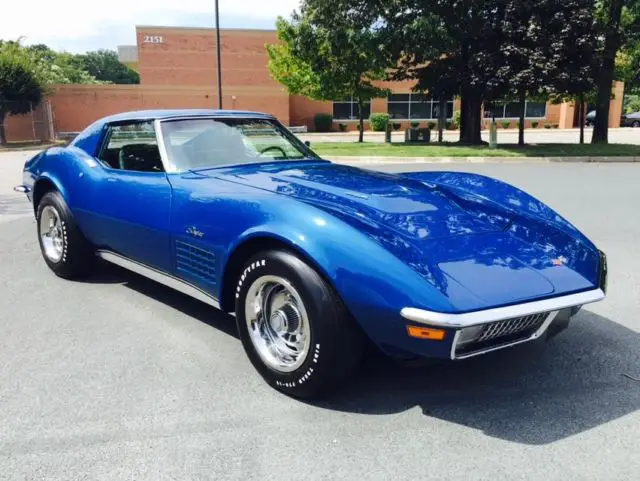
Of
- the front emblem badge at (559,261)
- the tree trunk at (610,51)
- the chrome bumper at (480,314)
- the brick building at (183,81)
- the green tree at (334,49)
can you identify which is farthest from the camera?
the brick building at (183,81)

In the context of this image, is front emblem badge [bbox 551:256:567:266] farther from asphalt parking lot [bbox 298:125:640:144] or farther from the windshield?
asphalt parking lot [bbox 298:125:640:144]

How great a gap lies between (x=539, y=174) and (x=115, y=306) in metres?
11.1

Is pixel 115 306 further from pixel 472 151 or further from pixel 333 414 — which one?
pixel 472 151

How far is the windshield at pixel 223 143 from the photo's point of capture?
3.81 m

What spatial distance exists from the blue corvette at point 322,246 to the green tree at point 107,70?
103249 mm

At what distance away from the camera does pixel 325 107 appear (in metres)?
41.8

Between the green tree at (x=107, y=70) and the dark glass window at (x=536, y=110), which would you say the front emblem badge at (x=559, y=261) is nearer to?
the dark glass window at (x=536, y=110)

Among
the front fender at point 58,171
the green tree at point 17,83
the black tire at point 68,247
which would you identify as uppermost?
the green tree at point 17,83

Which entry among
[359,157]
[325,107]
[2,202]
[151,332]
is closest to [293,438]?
[151,332]

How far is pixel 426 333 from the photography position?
231 centimetres

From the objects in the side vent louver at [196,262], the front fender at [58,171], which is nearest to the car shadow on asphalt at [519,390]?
the side vent louver at [196,262]

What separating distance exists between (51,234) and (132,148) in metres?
1.38

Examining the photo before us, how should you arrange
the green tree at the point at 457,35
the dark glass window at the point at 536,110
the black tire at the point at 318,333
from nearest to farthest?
the black tire at the point at 318,333 → the green tree at the point at 457,35 → the dark glass window at the point at 536,110

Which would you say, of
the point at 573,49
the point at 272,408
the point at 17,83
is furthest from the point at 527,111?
the point at 272,408
